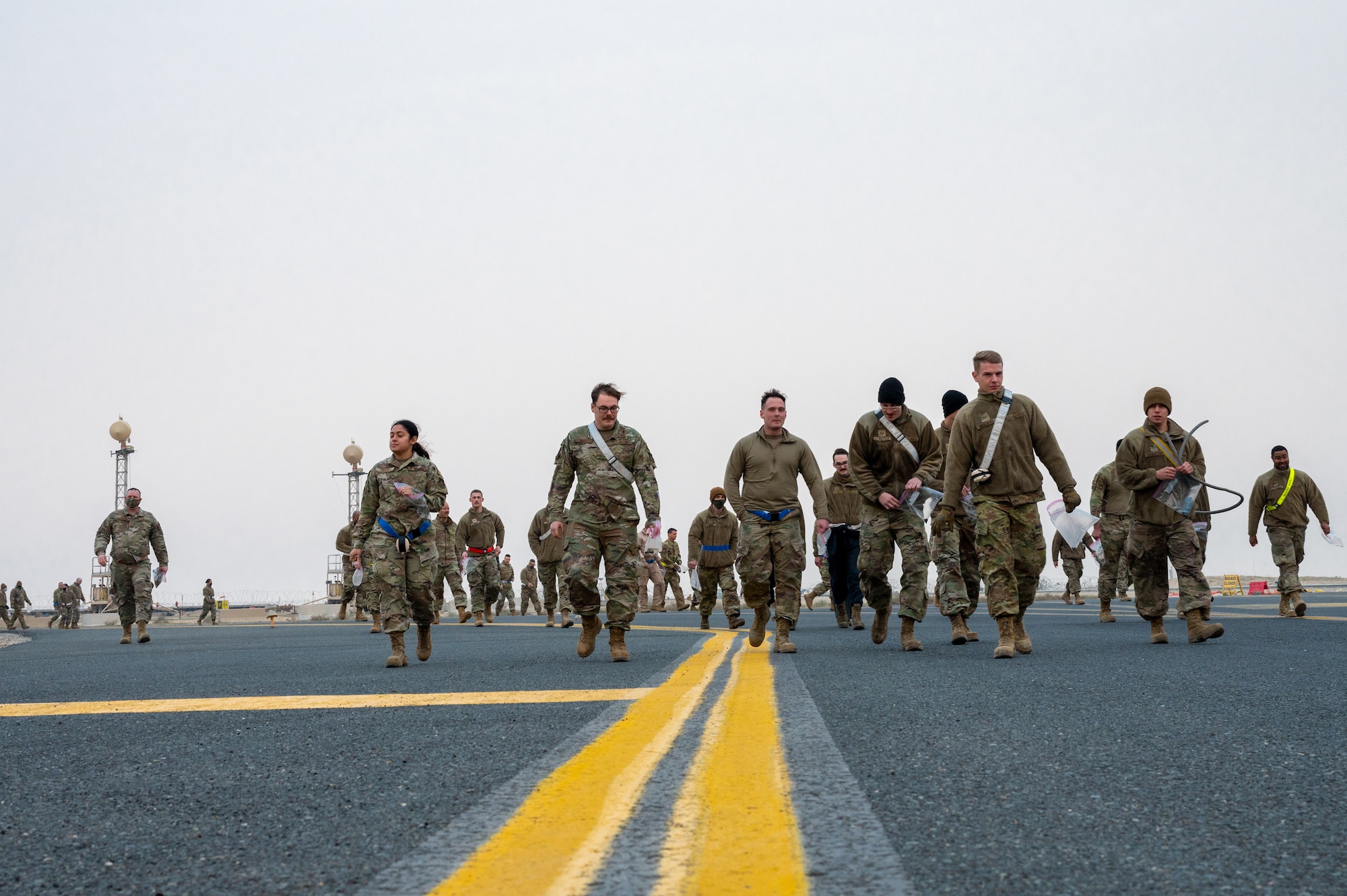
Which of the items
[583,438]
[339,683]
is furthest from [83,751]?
[583,438]

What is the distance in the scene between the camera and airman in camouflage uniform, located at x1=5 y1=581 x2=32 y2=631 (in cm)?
3731

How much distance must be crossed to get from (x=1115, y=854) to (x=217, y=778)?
105 inches

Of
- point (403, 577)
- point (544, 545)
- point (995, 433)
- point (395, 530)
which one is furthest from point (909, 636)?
point (544, 545)

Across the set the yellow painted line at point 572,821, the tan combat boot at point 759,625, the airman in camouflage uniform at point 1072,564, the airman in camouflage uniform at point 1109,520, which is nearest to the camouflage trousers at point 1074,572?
the airman in camouflage uniform at point 1072,564

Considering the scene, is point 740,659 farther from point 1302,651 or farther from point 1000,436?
point 1302,651

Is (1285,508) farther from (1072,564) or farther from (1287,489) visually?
(1072,564)

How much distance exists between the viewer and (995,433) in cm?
817

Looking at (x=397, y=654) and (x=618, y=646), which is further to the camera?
(x=618, y=646)

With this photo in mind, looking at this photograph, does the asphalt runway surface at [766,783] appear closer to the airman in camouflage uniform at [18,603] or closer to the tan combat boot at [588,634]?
the tan combat boot at [588,634]

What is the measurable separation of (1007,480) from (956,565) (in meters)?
1.76

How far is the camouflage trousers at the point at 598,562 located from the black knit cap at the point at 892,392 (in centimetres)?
242

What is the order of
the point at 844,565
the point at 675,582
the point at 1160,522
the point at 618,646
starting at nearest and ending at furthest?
the point at 618,646 → the point at 1160,522 → the point at 844,565 → the point at 675,582

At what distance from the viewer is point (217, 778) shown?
355 cm

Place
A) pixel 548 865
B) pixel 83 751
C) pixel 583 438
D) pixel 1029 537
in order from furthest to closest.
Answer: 1. pixel 583 438
2. pixel 1029 537
3. pixel 83 751
4. pixel 548 865
